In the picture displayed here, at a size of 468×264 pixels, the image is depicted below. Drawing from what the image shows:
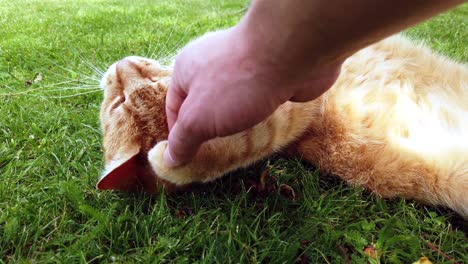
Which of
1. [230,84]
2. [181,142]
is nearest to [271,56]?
[230,84]

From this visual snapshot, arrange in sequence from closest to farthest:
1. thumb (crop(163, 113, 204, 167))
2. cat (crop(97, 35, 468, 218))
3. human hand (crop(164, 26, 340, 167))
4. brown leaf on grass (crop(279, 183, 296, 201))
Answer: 1. human hand (crop(164, 26, 340, 167))
2. thumb (crop(163, 113, 204, 167))
3. cat (crop(97, 35, 468, 218))
4. brown leaf on grass (crop(279, 183, 296, 201))

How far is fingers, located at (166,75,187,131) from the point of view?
1320 mm

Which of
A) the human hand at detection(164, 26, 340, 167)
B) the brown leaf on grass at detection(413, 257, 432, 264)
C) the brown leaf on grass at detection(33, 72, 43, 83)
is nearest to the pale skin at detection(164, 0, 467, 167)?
the human hand at detection(164, 26, 340, 167)

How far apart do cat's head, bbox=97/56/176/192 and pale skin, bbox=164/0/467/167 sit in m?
0.69

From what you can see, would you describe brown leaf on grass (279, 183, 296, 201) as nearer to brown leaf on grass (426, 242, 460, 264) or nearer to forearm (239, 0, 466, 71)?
brown leaf on grass (426, 242, 460, 264)

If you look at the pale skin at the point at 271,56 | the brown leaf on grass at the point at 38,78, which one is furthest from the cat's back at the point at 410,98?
the brown leaf on grass at the point at 38,78

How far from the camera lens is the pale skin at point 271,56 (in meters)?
0.86

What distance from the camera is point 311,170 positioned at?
226 centimetres

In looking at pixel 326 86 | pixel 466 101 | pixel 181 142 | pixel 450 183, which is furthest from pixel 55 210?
pixel 466 101

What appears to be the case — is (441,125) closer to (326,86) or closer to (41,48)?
(326,86)

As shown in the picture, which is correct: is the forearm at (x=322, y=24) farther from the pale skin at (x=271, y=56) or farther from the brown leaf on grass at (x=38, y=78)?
Result: the brown leaf on grass at (x=38, y=78)

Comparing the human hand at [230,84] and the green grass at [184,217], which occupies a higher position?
the human hand at [230,84]

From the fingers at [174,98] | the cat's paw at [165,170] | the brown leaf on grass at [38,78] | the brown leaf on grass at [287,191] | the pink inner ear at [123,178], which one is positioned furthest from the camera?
the brown leaf on grass at [38,78]

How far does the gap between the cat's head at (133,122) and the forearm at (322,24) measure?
1.09m
